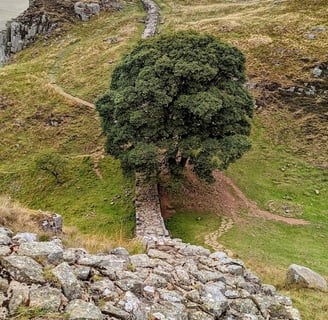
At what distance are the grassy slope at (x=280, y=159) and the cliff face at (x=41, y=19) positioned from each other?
25.8 meters

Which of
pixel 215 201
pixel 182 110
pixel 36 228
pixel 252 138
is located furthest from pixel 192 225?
pixel 252 138

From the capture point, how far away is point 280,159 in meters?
41.1

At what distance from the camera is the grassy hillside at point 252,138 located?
91.9 ft

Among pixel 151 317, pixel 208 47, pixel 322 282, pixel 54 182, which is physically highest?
pixel 208 47

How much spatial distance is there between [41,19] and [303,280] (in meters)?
91.2

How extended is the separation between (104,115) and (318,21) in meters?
45.7

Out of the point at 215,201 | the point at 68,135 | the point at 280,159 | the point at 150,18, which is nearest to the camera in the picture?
the point at 215,201

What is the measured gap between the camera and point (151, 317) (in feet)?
29.2

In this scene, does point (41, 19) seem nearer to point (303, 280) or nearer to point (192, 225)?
point (192, 225)

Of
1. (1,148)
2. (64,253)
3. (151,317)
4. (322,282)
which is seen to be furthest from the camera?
(1,148)

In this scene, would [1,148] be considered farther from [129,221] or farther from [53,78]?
[129,221]

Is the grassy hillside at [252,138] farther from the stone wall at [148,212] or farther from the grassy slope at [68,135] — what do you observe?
the stone wall at [148,212]

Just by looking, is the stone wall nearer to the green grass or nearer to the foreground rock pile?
the green grass

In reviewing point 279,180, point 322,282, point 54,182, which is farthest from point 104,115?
point 322,282
